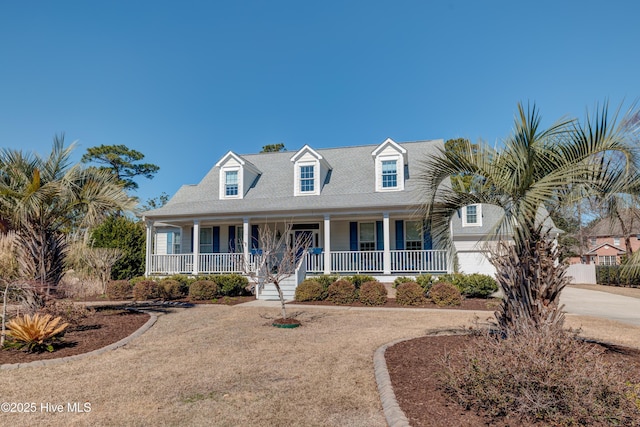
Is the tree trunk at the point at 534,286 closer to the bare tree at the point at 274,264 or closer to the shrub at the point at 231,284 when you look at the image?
A: the bare tree at the point at 274,264

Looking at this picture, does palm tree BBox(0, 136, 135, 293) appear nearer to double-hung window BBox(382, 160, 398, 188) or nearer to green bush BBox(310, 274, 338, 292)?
green bush BBox(310, 274, 338, 292)

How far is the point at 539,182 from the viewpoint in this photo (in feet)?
18.1

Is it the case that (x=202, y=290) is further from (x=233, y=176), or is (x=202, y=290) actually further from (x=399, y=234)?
(x=399, y=234)

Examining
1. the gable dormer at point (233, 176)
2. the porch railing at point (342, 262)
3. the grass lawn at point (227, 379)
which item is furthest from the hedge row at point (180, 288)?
the grass lawn at point (227, 379)

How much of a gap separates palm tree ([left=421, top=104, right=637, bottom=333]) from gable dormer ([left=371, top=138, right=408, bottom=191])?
11.5 metres

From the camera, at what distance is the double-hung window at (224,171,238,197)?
64.2ft

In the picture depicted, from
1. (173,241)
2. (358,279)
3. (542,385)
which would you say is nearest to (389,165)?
(358,279)

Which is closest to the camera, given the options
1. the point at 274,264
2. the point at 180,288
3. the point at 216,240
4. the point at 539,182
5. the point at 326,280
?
the point at 539,182

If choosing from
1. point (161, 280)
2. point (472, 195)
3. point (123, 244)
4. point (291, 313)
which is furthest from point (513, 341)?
point (123, 244)

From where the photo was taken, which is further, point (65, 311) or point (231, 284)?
point (231, 284)

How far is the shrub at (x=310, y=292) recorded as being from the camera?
13672 millimetres

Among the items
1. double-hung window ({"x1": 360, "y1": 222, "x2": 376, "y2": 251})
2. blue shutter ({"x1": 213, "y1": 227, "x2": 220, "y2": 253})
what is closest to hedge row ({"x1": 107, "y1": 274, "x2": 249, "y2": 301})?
blue shutter ({"x1": 213, "y1": 227, "x2": 220, "y2": 253})

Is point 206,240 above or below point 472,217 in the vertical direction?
below

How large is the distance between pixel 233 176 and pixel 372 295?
34.6 feet
